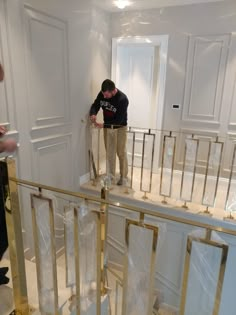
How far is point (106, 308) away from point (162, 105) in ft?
8.64

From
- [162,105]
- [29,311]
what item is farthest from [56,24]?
[29,311]

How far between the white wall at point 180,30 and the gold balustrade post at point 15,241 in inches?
107

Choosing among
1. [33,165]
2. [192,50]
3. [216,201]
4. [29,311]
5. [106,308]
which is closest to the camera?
[29,311]

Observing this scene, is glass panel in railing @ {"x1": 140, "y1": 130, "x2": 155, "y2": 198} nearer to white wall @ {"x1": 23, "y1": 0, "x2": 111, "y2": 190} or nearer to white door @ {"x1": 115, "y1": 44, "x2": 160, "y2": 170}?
white door @ {"x1": 115, "y1": 44, "x2": 160, "y2": 170}

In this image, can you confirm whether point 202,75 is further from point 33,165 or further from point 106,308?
point 106,308

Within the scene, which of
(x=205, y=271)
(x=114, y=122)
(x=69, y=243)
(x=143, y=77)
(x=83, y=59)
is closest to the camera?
(x=205, y=271)

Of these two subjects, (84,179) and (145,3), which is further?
(84,179)

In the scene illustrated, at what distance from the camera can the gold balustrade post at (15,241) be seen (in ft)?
4.02

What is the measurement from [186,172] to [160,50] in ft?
5.61

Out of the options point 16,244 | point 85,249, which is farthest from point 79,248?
point 16,244

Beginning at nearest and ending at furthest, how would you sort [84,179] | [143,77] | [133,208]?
[133,208] → [84,179] → [143,77]

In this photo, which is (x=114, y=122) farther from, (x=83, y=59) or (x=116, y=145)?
(x=83, y=59)

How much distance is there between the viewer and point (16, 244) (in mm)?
1319

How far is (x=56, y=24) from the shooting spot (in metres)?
2.54
